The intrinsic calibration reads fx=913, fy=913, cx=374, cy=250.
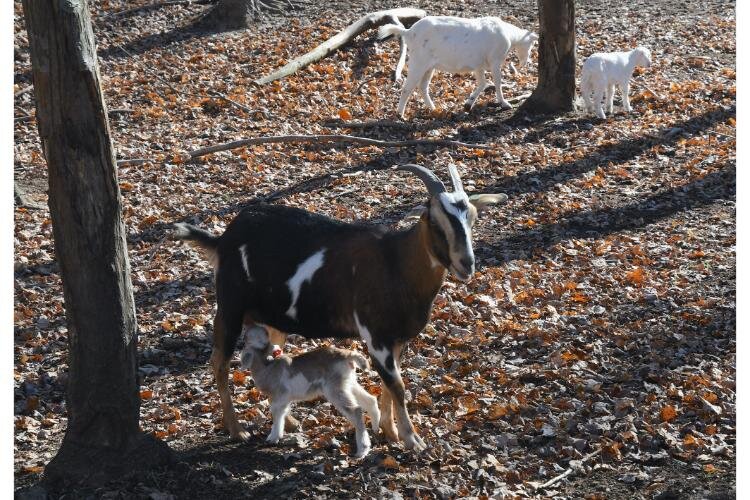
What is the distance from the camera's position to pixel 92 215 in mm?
5871

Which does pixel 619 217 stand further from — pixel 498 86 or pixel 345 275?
pixel 345 275

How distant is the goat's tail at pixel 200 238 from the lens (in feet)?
23.7

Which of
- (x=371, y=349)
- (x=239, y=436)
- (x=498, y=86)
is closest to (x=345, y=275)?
(x=371, y=349)

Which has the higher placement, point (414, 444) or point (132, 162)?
point (132, 162)

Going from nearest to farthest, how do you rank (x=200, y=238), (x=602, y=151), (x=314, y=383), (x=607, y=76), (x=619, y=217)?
(x=314, y=383) < (x=200, y=238) < (x=619, y=217) < (x=602, y=151) < (x=607, y=76)

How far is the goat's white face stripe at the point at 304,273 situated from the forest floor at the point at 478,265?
3.64ft

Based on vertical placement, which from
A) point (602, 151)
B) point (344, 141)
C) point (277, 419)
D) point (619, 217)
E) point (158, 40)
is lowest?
point (619, 217)

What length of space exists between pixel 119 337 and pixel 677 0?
1793 centimetres

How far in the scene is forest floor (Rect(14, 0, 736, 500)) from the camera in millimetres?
6570

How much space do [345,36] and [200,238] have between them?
10.5m

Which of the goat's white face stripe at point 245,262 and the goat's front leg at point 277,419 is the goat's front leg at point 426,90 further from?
the goat's front leg at point 277,419

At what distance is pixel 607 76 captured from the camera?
14.2 m

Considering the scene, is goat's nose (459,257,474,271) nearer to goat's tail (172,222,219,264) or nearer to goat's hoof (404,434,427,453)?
goat's hoof (404,434,427,453)

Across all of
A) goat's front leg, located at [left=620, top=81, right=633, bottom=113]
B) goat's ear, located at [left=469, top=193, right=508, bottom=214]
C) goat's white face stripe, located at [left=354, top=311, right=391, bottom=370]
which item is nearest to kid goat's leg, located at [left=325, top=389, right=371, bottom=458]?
goat's white face stripe, located at [left=354, top=311, right=391, bottom=370]
